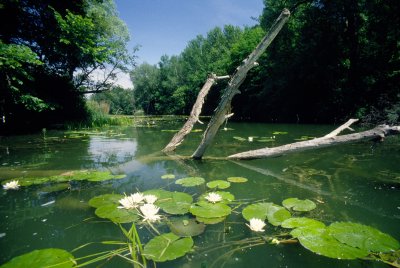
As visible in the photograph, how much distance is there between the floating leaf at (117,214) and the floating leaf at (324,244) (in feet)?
4.14

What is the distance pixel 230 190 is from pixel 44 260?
6.34 ft

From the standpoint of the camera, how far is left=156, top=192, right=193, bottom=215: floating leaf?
2094 millimetres

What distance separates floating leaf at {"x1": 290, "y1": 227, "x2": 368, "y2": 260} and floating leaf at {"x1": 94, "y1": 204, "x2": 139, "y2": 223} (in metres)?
1.26

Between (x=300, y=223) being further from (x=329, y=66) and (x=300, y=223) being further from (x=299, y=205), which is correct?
(x=329, y=66)

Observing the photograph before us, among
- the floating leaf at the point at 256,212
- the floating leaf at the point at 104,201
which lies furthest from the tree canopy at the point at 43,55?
the floating leaf at the point at 256,212

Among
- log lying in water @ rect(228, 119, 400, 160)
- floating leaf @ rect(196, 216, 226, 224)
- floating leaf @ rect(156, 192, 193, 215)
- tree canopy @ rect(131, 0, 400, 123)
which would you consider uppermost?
tree canopy @ rect(131, 0, 400, 123)

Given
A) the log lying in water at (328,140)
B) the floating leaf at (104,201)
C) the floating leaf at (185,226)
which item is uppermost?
the log lying in water at (328,140)

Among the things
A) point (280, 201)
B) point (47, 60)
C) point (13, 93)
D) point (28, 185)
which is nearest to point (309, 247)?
point (280, 201)

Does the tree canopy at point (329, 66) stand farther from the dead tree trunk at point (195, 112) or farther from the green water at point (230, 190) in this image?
the green water at point (230, 190)

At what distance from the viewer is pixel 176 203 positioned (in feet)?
7.35

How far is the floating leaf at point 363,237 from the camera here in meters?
1.47

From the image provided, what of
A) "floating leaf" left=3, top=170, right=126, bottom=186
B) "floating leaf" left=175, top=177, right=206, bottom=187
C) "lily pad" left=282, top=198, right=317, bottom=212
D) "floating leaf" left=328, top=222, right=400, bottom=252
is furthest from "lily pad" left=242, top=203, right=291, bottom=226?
"floating leaf" left=3, top=170, right=126, bottom=186

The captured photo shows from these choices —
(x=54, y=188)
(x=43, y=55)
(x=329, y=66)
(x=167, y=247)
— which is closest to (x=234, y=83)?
(x=54, y=188)

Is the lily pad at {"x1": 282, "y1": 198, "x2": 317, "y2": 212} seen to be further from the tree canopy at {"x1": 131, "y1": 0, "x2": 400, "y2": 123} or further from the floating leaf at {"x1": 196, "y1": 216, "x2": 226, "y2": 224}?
the tree canopy at {"x1": 131, "y1": 0, "x2": 400, "y2": 123}
